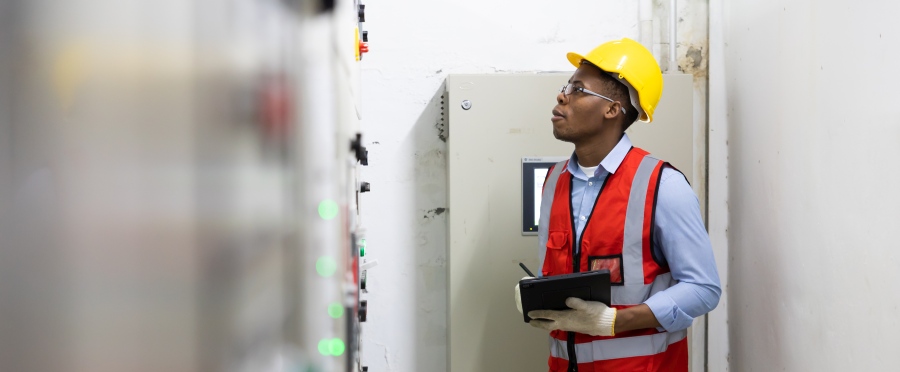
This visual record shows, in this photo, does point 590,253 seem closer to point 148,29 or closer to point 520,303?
point 520,303

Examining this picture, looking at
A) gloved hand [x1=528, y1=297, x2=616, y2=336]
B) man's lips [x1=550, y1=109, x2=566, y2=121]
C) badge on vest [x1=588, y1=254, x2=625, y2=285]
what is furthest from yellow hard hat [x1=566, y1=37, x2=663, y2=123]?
gloved hand [x1=528, y1=297, x2=616, y2=336]

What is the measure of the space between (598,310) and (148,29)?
1.08m

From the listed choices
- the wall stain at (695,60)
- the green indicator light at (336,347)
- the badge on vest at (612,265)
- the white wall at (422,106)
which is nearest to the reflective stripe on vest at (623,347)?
the badge on vest at (612,265)

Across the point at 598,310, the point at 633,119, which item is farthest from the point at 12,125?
the point at 633,119

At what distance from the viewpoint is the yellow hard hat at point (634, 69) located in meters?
1.38

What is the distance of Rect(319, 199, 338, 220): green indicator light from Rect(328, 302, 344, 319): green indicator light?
5 cm

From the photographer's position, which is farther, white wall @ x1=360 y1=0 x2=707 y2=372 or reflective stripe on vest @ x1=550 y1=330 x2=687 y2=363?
white wall @ x1=360 y1=0 x2=707 y2=372

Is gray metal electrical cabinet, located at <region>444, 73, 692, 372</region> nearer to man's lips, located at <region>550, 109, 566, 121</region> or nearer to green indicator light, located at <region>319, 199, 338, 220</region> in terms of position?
man's lips, located at <region>550, 109, 566, 121</region>

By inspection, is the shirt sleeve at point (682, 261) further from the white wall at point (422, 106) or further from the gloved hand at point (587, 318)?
the white wall at point (422, 106)

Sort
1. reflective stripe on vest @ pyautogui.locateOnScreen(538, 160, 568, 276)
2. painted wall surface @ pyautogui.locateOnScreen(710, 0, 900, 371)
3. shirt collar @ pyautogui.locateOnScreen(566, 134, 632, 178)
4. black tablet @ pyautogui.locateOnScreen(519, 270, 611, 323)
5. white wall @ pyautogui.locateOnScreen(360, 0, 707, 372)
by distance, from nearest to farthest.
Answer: painted wall surface @ pyautogui.locateOnScreen(710, 0, 900, 371) → black tablet @ pyautogui.locateOnScreen(519, 270, 611, 323) → shirt collar @ pyautogui.locateOnScreen(566, 134, 632, 178) → reflective stripe on vest @ pyautogui.locateOnScreen(538, 160, 568, 276) → white wall @ pyautogui.locateOnScreen(360, 0, 707, 372)

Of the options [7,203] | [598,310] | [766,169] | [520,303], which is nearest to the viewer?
[7,203]

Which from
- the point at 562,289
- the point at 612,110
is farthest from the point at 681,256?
the point at 612,110

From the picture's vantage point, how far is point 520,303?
53.7 inches

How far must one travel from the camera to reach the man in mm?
1227
